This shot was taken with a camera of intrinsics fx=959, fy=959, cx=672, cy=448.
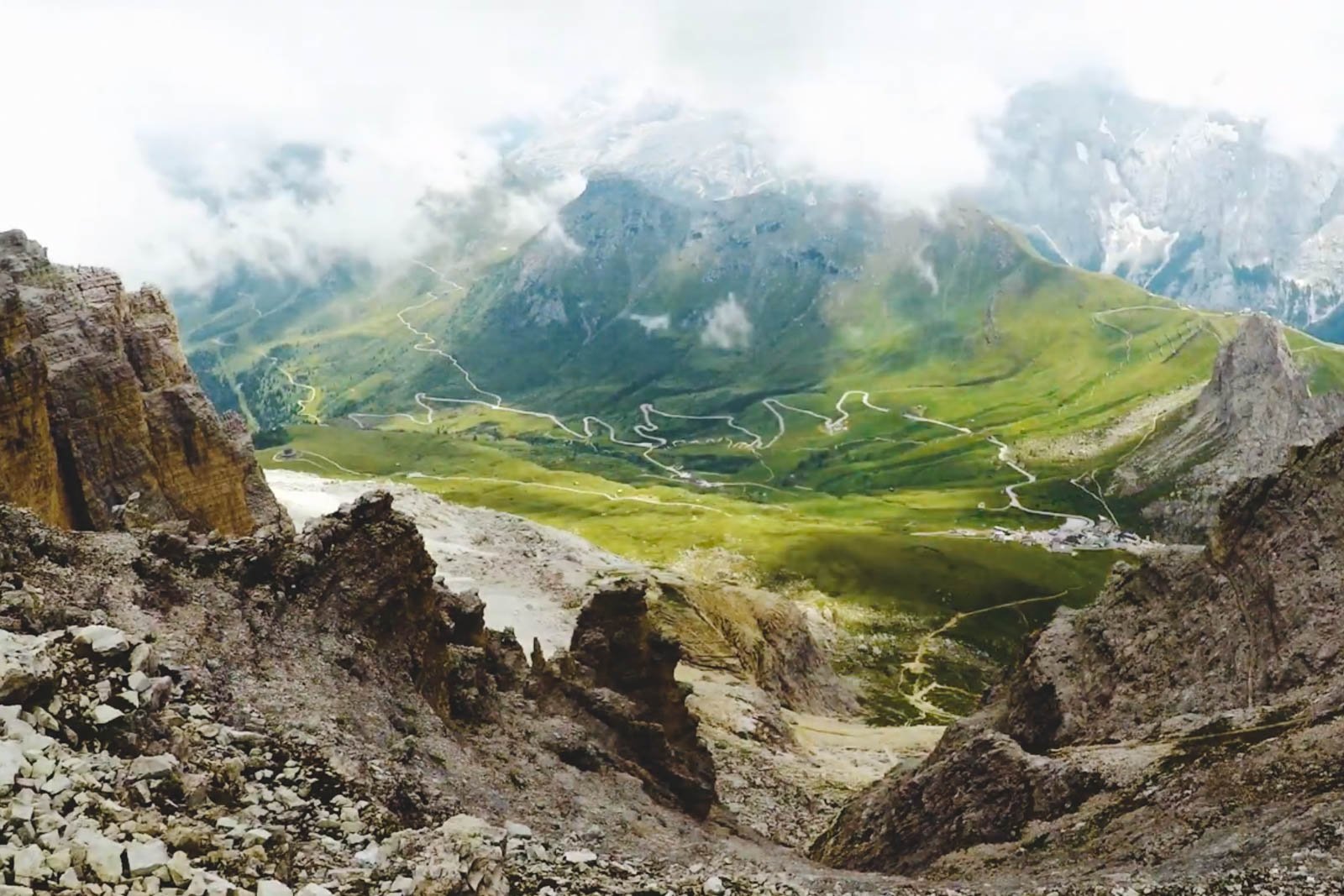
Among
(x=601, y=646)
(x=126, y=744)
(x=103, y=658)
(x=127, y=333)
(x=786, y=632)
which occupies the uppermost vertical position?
(x=127, y=333)

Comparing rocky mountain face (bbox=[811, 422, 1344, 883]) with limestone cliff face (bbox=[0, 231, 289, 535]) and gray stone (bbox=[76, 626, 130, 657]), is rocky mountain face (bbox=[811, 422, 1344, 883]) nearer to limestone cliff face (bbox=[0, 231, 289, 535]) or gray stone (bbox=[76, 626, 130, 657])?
gray stone (bbox=[76, 626, 130, 657])

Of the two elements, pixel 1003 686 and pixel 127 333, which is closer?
pixel 1003 686

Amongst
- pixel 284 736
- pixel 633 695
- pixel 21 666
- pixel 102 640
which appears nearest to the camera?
pixel 21 666

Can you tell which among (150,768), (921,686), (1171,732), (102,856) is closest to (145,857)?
(102,856)

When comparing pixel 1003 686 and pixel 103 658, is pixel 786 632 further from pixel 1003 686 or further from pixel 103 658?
pixel 103 658

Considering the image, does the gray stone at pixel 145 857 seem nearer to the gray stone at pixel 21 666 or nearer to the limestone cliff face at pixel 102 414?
the gray stone at pixel 21 666

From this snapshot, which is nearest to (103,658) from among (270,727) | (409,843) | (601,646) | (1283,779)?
(270,727)

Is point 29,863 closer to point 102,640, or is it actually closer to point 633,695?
point 102,640
